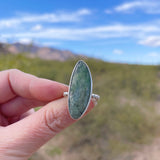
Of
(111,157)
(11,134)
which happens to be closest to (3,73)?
(11,134)

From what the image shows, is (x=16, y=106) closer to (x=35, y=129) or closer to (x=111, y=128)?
(x=35, y=129)

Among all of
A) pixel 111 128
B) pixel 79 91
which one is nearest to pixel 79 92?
pixel 79 91

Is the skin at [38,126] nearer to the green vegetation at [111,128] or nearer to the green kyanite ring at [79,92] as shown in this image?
the green kyanite ring at [79,92]

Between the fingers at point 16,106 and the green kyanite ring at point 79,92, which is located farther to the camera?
the fingers at point 16,106

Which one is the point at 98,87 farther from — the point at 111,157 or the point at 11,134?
the point at 11,134

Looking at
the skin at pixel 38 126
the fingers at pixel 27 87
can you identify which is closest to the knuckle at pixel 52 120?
the skin at pixel 38 126

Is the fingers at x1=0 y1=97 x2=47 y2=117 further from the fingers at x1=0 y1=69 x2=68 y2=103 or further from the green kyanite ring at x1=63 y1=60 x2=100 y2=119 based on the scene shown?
the green kyanite ring at x1=63 y1=60 x2=100 y2=119
